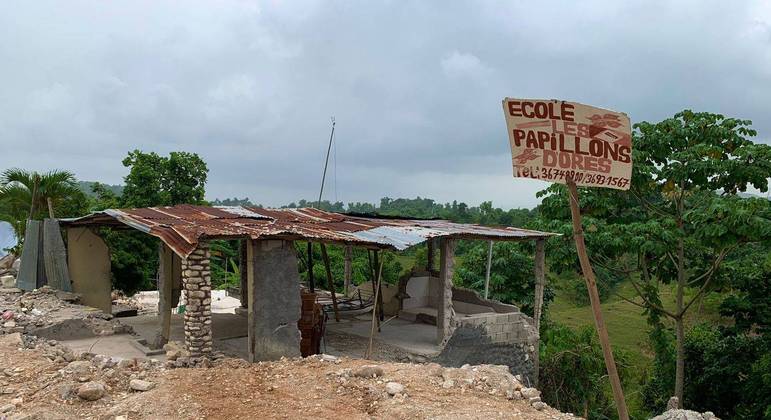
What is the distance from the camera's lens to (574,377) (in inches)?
551

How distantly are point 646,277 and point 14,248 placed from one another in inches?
708

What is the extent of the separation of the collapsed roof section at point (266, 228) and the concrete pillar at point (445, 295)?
1.39 feet

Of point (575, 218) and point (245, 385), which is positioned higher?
point (575, 218)

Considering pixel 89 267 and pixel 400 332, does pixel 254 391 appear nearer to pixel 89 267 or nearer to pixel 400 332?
pixel 400 332

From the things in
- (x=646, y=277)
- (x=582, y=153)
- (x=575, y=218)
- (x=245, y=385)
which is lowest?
(x=245, y=385)

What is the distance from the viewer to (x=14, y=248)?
17.2 metres

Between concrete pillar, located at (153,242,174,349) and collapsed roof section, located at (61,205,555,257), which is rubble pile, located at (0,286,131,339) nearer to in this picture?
concrete pillar, located at (153,242,174,349)

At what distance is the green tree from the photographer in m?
10.4

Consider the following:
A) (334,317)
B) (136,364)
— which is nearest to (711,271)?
(334,317)

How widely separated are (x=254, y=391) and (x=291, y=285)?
8.32 ft

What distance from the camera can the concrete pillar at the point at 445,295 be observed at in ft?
35.4

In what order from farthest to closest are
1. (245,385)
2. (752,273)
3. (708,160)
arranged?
(752,273) < (708,160) < (245,385)

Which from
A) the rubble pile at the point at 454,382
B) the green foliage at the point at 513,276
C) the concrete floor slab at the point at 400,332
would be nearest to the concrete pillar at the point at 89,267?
the concrete floor slab at the point at 400,332

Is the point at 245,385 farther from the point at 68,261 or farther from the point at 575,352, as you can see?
the point at 575,352
